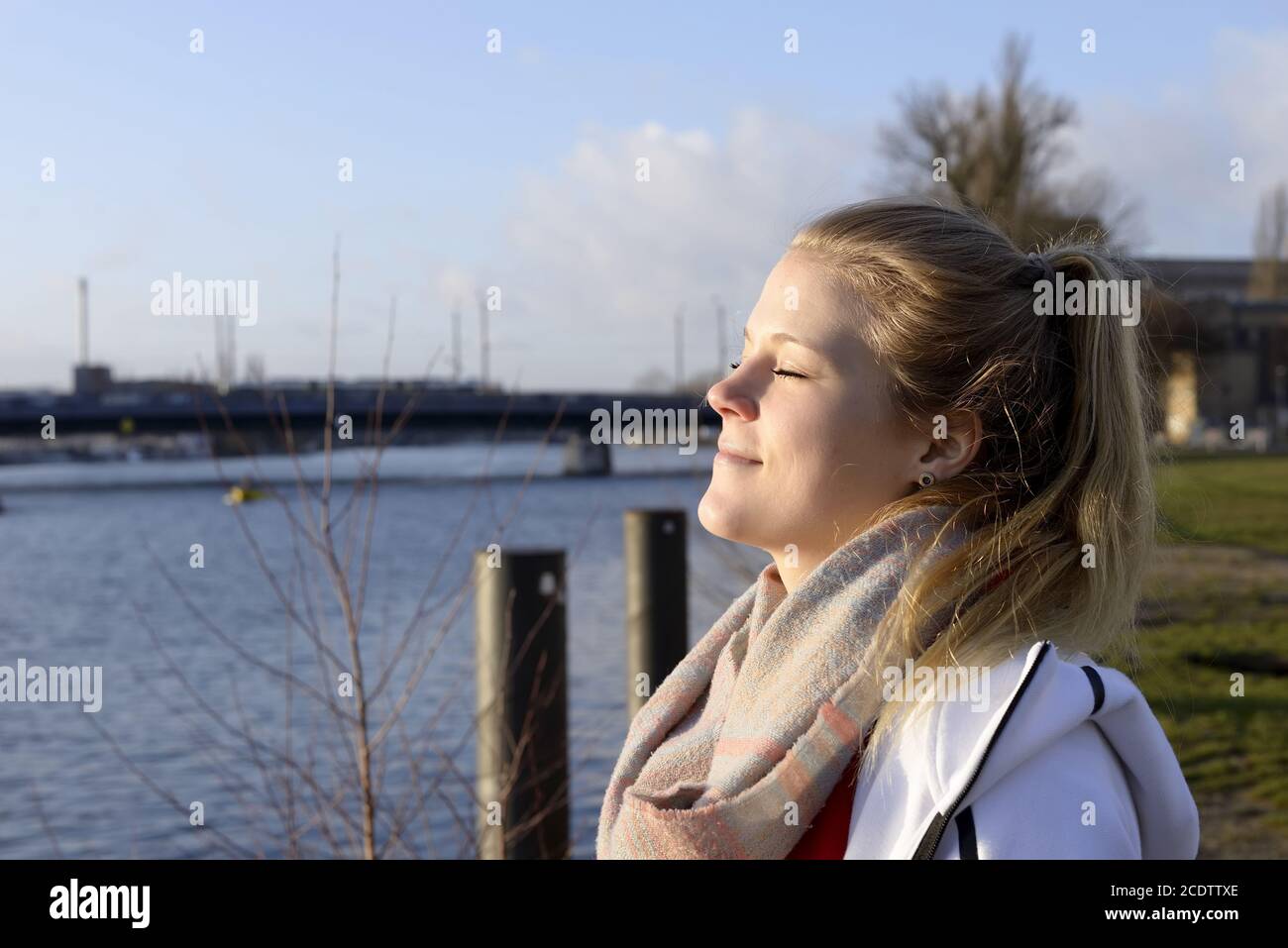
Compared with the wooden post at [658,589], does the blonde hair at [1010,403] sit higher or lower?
higher

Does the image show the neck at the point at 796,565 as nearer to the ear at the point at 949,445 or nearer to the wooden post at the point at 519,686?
the ear at the point at 949,445

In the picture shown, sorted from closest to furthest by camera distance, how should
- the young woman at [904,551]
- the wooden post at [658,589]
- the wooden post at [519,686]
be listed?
the young woman at [904,551], the wooden post at [519,686], the wooden post at [658,589]

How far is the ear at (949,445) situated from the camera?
1.75 meters

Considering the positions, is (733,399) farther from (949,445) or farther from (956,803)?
(956,803)

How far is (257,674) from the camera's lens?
42.8 ft

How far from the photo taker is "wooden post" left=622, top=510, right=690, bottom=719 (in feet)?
16.2

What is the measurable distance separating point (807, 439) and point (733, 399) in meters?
0.10

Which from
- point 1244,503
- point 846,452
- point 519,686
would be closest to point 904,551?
point 846,452

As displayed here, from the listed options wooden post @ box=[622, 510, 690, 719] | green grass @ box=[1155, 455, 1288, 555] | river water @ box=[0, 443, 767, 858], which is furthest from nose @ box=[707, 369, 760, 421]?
green grass @ box=[1155, 455, 1288, 555]

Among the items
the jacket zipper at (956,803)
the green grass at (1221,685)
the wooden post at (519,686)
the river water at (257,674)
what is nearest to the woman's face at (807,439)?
the jacket zipper at (956,803)

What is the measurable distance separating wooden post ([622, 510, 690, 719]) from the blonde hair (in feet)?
10.2

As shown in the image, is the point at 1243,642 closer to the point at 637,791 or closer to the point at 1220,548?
the point at 1220,548

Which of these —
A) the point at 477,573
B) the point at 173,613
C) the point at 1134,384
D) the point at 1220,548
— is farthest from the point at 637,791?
the point at 173,613

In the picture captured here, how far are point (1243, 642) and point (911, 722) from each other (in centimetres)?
965
